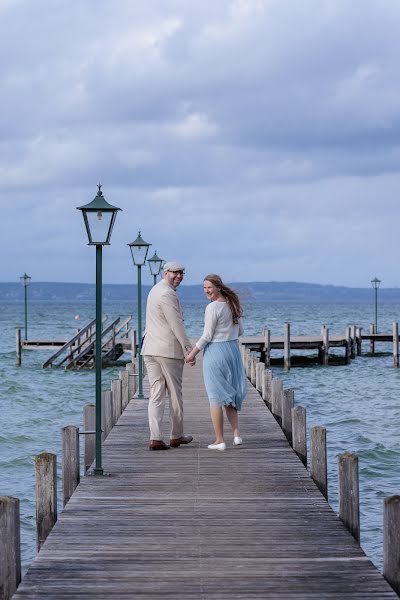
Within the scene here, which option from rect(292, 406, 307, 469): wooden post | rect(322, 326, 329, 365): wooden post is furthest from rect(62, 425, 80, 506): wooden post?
rect(322, 326, 329, 365): wooden post

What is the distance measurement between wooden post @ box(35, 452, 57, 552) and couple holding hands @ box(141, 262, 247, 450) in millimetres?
2343

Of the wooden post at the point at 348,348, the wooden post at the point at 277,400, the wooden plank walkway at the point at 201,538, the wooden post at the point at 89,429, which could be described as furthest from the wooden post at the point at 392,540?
the wooden post at the point at 348,348

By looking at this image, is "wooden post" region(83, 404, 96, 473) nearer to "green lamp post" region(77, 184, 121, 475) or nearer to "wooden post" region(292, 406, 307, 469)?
"green lamp post" region(77, 184, 121, 475)

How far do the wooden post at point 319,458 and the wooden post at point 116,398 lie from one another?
14.0 ft

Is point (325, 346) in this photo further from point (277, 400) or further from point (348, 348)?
point (277, 400)

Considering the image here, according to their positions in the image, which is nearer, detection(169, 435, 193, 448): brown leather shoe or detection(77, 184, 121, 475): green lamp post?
detection(77, 184, 121, 475): green lamp post

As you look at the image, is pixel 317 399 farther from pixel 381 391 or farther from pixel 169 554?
pixel 169 554

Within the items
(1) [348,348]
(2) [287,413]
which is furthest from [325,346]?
(2) [287,413]

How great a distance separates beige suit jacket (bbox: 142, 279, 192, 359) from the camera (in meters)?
9.66

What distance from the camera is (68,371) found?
1390 inches

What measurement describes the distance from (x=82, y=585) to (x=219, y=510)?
2.09 m

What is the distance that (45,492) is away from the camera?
7723 millimetres

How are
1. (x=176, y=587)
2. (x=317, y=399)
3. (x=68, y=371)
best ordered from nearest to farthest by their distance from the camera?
(x=176, y=587) < (x=317, y=399) < (x=68, y=371)

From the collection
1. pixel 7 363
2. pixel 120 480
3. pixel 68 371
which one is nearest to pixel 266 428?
pixel 120 480
